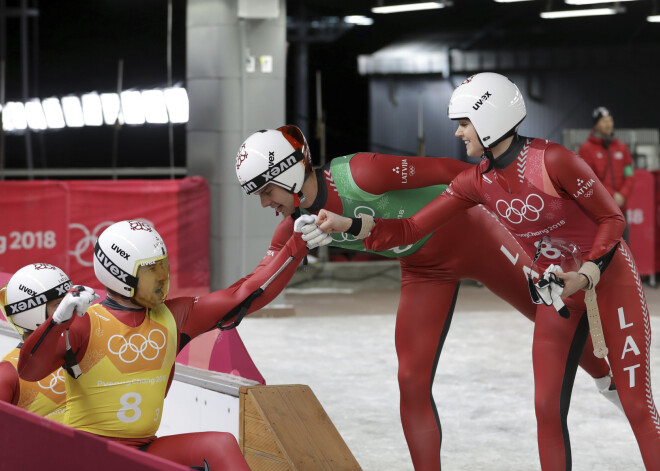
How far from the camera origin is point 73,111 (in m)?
21.3

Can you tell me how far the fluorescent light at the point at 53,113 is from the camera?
2059cm

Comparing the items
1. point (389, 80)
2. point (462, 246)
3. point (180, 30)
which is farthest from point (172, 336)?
point (389, 80)

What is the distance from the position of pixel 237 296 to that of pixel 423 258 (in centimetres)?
107

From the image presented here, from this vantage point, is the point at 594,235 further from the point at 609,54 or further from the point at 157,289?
the point at 609,54

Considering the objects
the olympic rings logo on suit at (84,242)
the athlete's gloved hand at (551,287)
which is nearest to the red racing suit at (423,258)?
the athlete's gloved hand at (551,287)

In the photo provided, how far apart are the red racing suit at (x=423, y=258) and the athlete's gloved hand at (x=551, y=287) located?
0.75 m

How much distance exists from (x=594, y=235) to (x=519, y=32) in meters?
20.2

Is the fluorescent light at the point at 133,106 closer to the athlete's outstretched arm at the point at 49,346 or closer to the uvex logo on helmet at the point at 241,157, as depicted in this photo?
the uvex logo on helmet at the point at 241,157

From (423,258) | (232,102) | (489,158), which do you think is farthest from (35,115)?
(489,158)

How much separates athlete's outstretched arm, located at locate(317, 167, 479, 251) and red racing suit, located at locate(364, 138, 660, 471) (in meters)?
0.04

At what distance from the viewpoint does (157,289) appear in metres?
3.30

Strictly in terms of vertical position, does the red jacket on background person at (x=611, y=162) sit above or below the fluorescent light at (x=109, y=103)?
below

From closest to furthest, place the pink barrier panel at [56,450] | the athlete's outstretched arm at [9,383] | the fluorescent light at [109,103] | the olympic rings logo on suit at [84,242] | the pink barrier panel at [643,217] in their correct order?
the pink barrier panel at [56,450] < the athlete's outstretched arm at [9,383] < the olympic rings logo on suit at [84,242] < the pink barrier panel at [643,217] < the fluorescent light at [109,103]

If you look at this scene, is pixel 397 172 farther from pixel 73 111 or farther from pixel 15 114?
pixel 73 111
